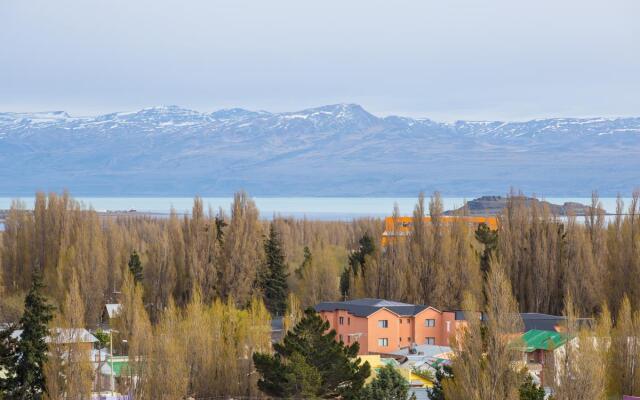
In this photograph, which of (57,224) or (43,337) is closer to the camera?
(43,337)

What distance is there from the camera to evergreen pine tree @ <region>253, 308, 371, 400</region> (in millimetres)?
25719

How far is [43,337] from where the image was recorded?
83.1 feet

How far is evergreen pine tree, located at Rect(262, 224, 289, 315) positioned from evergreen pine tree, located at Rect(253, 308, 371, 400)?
22830mm

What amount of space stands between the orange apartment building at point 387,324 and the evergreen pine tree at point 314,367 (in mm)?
12223

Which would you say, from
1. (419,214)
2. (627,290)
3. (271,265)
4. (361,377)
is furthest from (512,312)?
(271,265)

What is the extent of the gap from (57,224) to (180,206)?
147861mm

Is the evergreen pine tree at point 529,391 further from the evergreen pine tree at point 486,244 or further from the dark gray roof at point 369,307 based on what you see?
the evergreen pine tree at point 486,244

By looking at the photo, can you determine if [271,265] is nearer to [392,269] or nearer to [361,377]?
[392,269]

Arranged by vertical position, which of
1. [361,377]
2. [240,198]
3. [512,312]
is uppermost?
[240,198]

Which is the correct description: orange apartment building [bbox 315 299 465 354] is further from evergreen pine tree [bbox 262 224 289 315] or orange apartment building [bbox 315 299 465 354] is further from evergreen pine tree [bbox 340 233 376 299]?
evergreen pine tree [bbox 262 224 289 315]

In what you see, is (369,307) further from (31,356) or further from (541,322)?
(31,356)

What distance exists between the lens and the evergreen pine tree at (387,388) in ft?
83.7

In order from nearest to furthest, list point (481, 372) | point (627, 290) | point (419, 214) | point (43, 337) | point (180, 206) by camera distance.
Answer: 1. point (481, 372)
2. point (43, 337)
3. point (627, 290)
4. point (419, 214)
5. point (180, 206)

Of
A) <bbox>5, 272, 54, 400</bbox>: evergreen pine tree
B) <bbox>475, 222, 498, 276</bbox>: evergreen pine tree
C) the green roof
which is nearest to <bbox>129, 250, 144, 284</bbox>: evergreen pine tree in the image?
<bbox>475, 222, 498, 276</bbox>: evergreen pine tree
